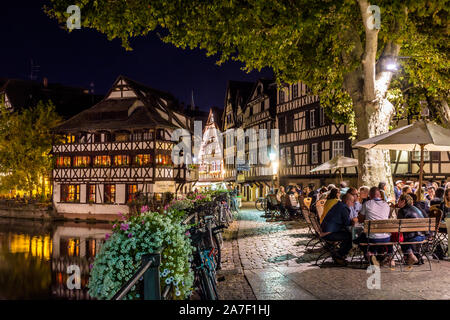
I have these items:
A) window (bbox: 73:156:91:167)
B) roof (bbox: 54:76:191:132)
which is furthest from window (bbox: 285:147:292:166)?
window (bbox: 73:156:91:167)

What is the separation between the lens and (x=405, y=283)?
618cm

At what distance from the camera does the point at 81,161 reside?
39.8 meters

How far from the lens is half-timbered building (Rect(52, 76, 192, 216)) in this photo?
37.2 meters

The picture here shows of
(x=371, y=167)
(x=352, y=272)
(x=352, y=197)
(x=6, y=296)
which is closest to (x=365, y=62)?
(x=371, y=167)

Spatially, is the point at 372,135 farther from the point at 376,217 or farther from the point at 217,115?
Answer: the point at 217,115

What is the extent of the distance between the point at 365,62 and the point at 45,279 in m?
14.2

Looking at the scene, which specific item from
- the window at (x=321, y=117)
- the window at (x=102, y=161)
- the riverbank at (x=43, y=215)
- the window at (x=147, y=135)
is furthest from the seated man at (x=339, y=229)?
the window at (x=102, y=161)

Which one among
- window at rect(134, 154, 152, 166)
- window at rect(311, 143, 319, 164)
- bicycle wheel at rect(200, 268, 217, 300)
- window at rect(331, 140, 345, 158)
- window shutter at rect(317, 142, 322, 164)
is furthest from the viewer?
window at rect(134, 154, 152, 166)

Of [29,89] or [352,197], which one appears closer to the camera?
[352,197]

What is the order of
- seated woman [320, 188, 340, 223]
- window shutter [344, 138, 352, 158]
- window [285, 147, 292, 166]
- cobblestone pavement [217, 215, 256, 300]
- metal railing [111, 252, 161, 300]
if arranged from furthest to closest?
window [285, 147, 292, 166], window shutter [344, 138, 352, 158], seated woman [320, 188, 340, 223], cobblestone pavement [217, 215, 256, 300], metal railing [111, 252, 161, 300]

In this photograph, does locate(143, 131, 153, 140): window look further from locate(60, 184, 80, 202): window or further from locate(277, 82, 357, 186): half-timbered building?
locate(277, 82, 357, 186): half-timbered building

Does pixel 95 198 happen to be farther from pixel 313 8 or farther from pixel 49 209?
pixel 313 8

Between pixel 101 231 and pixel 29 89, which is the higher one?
pixel 29 89

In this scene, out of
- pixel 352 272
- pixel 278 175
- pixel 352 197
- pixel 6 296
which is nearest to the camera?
pixel 352 272
